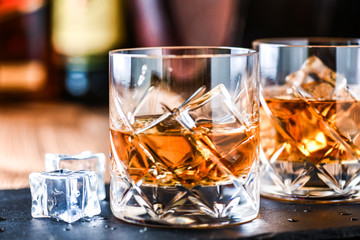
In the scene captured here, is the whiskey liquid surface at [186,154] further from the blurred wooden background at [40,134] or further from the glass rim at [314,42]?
the blurred wooden background at [40,134]

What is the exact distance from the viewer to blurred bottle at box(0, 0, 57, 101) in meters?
1.78

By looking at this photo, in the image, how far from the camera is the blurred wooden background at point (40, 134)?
1.01 meters

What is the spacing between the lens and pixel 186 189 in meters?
0.58

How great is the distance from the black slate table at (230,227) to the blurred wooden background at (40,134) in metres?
0.24

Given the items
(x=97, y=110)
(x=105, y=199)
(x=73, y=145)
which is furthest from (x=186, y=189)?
(x=97, y=110)

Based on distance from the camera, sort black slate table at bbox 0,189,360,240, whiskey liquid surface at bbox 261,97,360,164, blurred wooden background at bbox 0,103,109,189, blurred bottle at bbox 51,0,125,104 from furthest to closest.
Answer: blurred bottle at bbox 51,0,125,104 < blurred wooden background at bbox 0,103,109,189 < whiskey liquid surface at bbox 261,97,360,164 < black slate table at bbox 0,189,360,240

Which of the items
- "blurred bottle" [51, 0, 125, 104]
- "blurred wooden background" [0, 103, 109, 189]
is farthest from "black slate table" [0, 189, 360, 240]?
"blurred bottle" [51, 0, 125, 104]

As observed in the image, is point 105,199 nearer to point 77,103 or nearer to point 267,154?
point 267,154

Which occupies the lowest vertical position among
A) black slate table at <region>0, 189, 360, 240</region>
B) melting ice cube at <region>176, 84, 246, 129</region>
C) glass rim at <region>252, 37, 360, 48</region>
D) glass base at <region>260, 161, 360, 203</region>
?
black slate table at <region>0, 189, 360, 240</region>

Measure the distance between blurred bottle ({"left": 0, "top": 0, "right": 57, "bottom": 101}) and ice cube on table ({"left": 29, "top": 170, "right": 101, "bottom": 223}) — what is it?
1220 mm

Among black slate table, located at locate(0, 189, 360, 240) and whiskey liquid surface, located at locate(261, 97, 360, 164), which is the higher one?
whiskey liquid surface, located at locate(261, 97, 360, 164)

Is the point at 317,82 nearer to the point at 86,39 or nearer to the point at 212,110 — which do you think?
the point at 212,110

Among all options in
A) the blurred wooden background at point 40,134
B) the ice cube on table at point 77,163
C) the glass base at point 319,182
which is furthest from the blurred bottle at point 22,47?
the glass base at point 319,182

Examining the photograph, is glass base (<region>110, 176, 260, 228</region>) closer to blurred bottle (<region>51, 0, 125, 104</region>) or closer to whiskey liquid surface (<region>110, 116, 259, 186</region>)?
whiskey liquid surface (<region>110, 116, 259, 186</region>)
